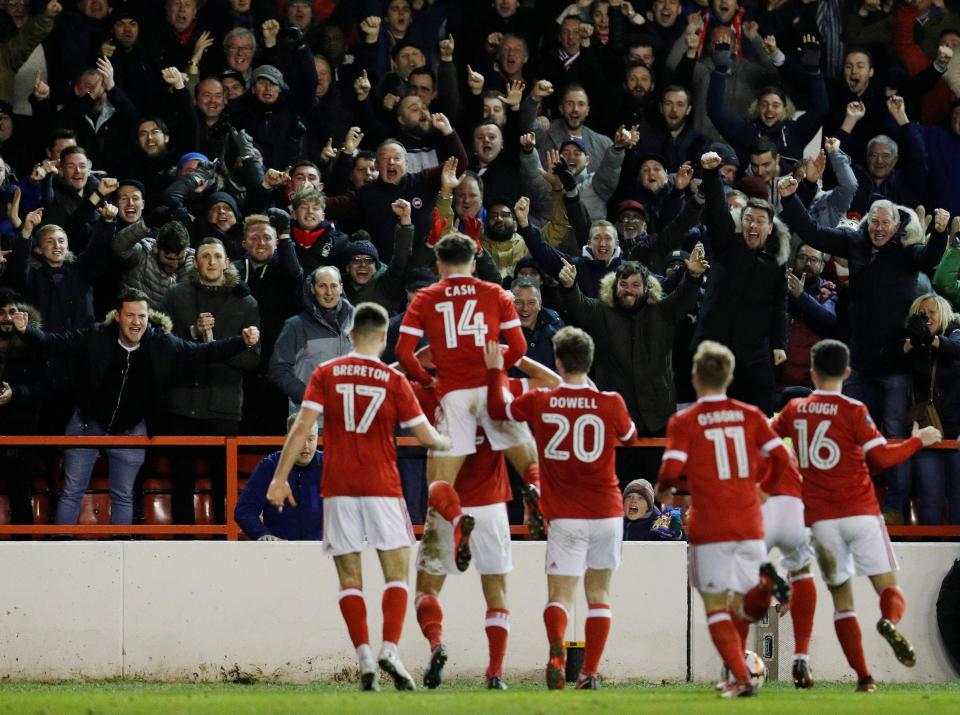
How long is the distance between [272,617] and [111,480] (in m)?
1.49

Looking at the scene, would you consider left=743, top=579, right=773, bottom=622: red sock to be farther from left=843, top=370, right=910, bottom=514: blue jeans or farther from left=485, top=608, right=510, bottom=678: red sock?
left=843, top=370, right=910, bottom=514: blue jeans

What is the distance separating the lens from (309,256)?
14.4m

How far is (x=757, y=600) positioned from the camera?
369 inches

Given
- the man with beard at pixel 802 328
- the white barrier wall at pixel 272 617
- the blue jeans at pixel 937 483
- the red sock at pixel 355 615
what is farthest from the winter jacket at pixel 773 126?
the red sock at pixel 355 615

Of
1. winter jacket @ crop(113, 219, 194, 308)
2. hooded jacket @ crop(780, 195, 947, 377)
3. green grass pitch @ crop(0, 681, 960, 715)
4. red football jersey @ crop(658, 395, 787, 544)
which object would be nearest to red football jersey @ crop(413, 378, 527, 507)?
green grass pitch @ crop(0, 681, 960, 715)

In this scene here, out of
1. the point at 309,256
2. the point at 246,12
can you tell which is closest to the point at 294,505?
the point at 309,256

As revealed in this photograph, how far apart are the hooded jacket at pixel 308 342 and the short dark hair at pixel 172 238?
45.0 inches

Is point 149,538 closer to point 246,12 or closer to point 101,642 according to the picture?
point 101,642

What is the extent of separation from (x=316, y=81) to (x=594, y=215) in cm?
282

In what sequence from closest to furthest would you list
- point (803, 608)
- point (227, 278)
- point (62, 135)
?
point (803, 608) → point (227, 278) → point (62, 135)

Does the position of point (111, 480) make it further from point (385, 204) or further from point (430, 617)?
point (385, 204)

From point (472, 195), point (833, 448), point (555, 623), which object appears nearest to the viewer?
point (555, 623)

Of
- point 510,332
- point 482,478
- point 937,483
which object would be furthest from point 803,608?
point 937,483

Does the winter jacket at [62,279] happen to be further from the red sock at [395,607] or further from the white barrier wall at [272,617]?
the red sock at [395,607]
